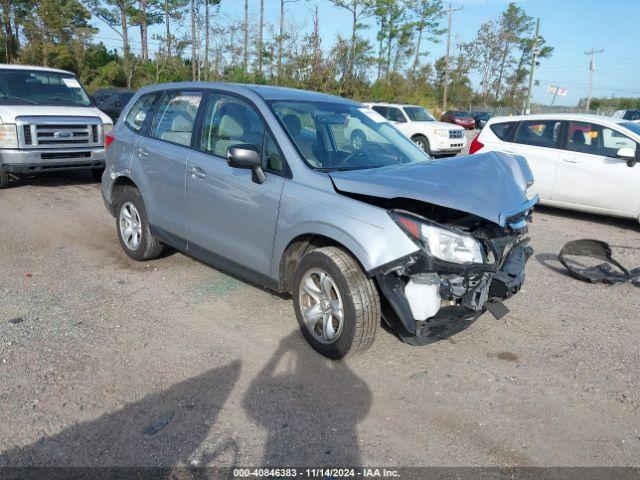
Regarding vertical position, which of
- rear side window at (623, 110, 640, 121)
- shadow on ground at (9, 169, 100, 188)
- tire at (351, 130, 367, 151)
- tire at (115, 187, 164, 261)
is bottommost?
shadow on ground at (9, 169, 100, 188)

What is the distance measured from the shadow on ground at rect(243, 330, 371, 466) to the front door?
85cm

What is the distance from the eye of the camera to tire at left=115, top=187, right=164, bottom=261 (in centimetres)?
534

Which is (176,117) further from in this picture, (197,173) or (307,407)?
(307,407)

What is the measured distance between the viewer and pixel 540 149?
8.65 metres

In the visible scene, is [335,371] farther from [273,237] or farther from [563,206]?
[563,206]

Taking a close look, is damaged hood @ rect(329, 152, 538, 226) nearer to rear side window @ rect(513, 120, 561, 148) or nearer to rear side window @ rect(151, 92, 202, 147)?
rear side window @ rect(151, 92, 202, 147)

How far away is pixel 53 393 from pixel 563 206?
7854 millimetres

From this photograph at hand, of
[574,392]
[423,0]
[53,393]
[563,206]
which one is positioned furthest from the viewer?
[423,0]

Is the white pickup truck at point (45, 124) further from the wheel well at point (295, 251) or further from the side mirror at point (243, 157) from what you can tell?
the wheel well at point (295, 251)

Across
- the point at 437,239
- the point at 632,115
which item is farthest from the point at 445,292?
the point at 632,115

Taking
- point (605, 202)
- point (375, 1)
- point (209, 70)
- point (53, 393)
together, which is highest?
point (375, 1)

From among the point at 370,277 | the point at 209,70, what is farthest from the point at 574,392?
the point at 209,70

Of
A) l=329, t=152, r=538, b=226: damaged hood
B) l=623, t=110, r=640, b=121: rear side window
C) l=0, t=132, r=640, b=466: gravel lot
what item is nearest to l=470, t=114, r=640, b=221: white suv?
l=0, t=132, r=640, b=466: gravel lot

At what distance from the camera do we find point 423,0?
51.8 meters
